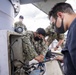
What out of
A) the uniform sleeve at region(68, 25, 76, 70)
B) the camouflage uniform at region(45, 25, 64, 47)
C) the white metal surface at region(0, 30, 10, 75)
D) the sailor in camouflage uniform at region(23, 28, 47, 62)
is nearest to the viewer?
the uniform sleeve at region(68, 25, 76, 70)

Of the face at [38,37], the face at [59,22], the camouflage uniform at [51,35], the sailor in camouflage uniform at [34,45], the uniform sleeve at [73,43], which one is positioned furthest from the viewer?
the camouflage uniform at [51,35]

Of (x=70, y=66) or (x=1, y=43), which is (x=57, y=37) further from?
(x=70, y=66)

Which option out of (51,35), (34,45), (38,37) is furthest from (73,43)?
(51,35)

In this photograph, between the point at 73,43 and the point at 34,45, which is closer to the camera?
the point at 73,43

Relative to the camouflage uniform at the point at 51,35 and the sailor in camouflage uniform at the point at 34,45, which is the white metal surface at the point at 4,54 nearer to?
the sailor in camouflage uniform at the point at 34,45

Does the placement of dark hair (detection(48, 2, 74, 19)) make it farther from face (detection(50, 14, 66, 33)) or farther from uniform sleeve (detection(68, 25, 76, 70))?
uniform sleeve (detection(68, 25, 76, 70))

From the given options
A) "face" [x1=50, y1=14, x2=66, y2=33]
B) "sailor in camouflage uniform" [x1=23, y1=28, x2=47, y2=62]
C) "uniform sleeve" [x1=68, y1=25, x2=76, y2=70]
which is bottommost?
"sailor in camouflage uniform" [x1=23, y1=28, x2=47, y2=62]

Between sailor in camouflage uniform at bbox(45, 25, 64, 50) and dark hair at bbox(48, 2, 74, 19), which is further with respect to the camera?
sailor in camouflage uniform at bbox(45, 25, 64, 50)

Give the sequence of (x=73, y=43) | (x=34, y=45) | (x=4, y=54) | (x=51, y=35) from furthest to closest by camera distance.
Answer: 1. (x=51, y=35)
2. (x=34, y=45)
3. (x=4, y=54)
4. (x=73, y=43)

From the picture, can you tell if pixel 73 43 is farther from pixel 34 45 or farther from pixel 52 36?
pixel 52 36

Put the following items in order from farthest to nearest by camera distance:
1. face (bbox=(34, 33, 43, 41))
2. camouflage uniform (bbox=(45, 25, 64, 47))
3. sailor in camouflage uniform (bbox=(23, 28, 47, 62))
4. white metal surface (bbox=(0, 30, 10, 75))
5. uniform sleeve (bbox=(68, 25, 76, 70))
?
camouflage uniform (bbox=(45, 25, 64, 47)) → face (bbox=(34, 33, 43, 41)) → sailor in camouflage uniform (bbox=(23, 28, 47, 62)) → white metal surface (bbox=(0, 30, 10, 75)) → uniform sleeve (bbox=(68, 25, 76, 70))

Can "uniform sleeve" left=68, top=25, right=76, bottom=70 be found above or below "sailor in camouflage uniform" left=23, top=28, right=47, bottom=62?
above

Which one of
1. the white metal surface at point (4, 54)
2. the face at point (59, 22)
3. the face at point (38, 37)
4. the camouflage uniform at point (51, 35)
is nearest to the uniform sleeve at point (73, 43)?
the face at point (59, 22)

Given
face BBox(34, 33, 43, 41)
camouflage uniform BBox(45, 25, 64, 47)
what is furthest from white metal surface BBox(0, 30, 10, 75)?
camouflage uniform BBox(45, 25, 64, 47)
